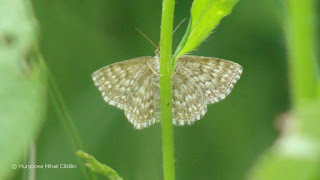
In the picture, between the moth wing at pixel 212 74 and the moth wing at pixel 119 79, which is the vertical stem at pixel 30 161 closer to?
the moth wing at pixel 119 79

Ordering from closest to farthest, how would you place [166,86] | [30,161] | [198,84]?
[166,86] < [30,161] < [198,84]

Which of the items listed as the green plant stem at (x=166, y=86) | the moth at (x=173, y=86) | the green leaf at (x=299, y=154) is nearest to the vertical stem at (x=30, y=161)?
the moth at (x=173, y=86)

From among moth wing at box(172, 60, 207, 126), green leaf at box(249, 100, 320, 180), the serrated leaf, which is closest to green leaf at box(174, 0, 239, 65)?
the serrated leaf

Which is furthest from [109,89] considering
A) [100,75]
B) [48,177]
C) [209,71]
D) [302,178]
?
[302,178]

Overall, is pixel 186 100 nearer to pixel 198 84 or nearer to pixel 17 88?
pixel 198 84

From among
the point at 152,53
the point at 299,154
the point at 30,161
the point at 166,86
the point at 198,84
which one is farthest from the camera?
the point at 152,53

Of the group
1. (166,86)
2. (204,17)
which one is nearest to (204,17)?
(204,17)

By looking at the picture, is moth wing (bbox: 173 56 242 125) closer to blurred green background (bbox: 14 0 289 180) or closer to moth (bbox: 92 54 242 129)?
moth (bbox: 92 54 242 129)
